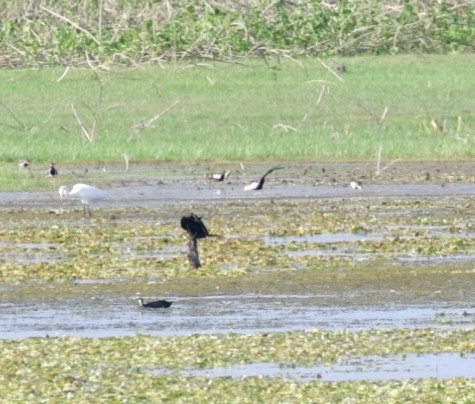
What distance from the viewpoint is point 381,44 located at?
31.7 m

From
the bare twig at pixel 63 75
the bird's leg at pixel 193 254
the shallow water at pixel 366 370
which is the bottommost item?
the shallow water at pixel 366 370

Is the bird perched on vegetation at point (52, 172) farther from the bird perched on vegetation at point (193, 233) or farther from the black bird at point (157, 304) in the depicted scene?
the black bird at point (157, 304)

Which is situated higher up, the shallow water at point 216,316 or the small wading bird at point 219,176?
the small wading bird at point 219,176

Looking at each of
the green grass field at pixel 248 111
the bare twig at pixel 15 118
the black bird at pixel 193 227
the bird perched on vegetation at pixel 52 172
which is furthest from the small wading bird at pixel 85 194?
the bare twig at pixel 15 118

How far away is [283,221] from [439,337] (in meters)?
7.11

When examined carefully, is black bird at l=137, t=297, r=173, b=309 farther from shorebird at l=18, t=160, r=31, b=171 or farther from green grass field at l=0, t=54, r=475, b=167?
green grass field at l=0, t=54, r=475, b=167

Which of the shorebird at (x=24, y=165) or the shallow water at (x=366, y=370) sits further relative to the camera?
the shorebird at (x=24, y=165)

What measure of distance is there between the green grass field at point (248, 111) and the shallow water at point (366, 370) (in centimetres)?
1380

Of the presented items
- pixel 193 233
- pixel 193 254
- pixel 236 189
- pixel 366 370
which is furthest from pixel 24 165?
pixel 366 370

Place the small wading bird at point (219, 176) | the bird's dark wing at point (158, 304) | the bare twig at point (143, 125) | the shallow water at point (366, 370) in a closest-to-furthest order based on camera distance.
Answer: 1. the shallow water at point (366, 370)
2. the bird's dark wing at point (158, 304)
3. the small wading bird at point (219, 176)
4. the bare twig at point (143, 125)

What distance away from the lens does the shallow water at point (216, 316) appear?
38.0 feet

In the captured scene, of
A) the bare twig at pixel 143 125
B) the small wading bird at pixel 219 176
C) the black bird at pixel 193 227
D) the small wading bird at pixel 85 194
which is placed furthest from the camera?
the bare twig at pixel 143 125

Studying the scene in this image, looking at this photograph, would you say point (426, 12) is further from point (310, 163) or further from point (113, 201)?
point (113, 201)

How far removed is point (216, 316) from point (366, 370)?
2.33 m
